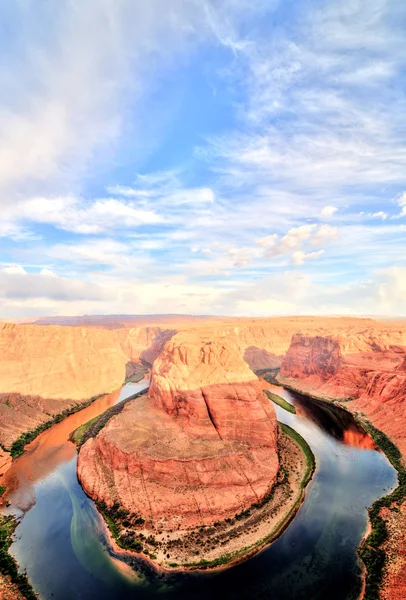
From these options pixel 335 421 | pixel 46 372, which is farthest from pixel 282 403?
pixel 46 372

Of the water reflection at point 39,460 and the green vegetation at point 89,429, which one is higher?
the green vegetation at point 89,429

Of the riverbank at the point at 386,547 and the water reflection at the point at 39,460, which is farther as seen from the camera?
the water reflection at the point at 39,460

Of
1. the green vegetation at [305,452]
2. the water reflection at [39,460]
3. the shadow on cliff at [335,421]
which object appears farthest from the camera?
the shadow on cliff at [335,421]

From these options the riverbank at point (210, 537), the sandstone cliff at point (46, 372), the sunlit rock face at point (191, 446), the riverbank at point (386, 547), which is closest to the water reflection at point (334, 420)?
the riverbank at point (386, 547)

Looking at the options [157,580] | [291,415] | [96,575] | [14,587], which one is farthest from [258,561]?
[291,415]

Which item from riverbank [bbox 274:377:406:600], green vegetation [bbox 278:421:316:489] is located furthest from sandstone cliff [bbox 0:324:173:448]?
riverbank [bbox 274:377:406:600]

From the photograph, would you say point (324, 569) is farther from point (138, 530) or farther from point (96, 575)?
point (96, 575)

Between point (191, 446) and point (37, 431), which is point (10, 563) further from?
point (37, 431)

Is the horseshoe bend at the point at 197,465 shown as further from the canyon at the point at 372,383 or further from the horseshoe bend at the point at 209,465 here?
the canyon at the point at 372,383
